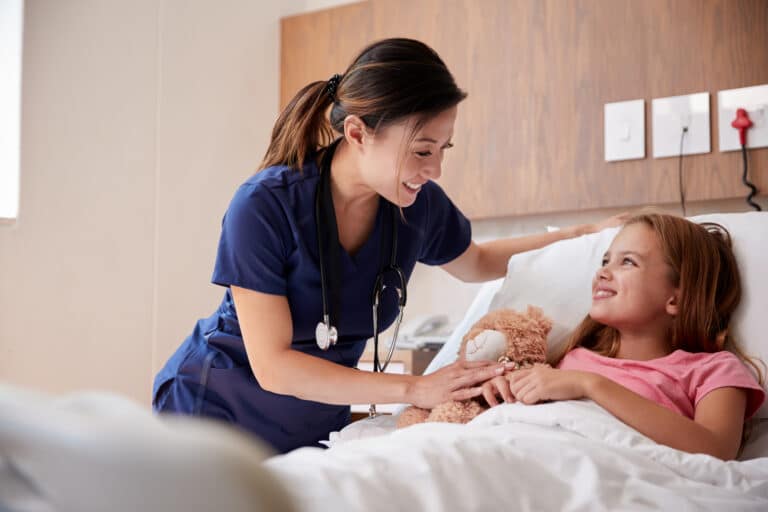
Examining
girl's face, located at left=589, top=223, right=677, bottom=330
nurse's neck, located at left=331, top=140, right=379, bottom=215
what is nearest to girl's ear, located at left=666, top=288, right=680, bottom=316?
girl's face, located at left=589, top=223, right=677, bottom=330

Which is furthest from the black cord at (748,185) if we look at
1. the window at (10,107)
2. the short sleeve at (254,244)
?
the window at (10,107)

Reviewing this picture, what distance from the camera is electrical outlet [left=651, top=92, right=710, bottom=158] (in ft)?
8.09

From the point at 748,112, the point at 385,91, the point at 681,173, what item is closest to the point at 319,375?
the point at 385,91

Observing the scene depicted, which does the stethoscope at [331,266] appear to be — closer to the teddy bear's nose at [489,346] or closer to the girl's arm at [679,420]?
the teddy bear's nose at [489,346]

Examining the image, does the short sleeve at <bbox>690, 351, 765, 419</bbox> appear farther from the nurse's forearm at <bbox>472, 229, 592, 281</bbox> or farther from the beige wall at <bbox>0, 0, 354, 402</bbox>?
the beige wall at <bbox>0, 0, 354, 402</bbox>

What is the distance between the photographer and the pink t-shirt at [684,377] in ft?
4.68

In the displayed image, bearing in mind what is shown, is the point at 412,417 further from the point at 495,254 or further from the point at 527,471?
the point at 495,254

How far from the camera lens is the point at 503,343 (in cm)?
156

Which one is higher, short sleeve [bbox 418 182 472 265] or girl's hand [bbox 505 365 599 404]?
short sleeve [bbox 418 182 472 265]

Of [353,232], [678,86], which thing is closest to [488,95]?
[678,86]

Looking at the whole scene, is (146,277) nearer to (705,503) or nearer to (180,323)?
(180,323)

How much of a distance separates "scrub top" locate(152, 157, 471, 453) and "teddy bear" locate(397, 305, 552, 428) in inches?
9.4

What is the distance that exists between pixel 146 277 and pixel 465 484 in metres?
2.22

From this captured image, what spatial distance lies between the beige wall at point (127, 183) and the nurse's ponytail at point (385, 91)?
1.22 m
